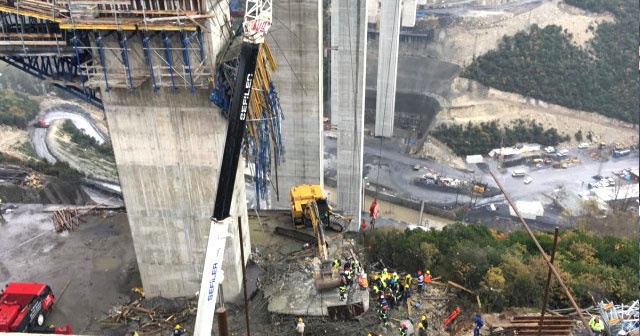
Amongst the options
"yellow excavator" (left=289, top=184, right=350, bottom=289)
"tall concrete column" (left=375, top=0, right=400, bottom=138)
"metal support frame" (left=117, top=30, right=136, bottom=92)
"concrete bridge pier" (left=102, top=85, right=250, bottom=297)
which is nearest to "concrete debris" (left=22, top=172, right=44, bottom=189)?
"concrete bridge pier" (left=102, top=85, right=250, bottom=297)

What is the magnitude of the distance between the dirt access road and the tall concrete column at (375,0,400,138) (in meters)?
45.6

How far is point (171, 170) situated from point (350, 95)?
74.1ft

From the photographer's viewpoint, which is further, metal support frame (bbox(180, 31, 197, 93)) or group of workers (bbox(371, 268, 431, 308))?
group of workers (bbox(371, 268, 431, 308))

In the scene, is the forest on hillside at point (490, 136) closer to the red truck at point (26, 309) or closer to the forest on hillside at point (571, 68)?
the forest on hillside at point (571, 68)

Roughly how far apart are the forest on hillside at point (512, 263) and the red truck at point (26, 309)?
53.6 ft

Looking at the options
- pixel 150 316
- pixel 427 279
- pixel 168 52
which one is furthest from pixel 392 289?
pixel 168 52

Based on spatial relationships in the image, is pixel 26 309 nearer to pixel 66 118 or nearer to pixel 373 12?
pixel 66 118

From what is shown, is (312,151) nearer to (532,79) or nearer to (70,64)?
(70,64)

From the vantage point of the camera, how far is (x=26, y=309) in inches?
759

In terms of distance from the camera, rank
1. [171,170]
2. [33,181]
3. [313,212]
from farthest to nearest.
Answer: [33,181], [313,212], [171,170]

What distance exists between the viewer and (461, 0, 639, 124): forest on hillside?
75.7 meters

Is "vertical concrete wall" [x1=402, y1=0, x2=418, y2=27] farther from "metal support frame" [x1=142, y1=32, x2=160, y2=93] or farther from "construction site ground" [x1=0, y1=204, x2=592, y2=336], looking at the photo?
"metal support frame" [x1=142, y1=32, x2=160, y2=93]

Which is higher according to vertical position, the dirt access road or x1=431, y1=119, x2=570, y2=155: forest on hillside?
the dirt access road

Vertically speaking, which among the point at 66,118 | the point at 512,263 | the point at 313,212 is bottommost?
the point at 66,118
